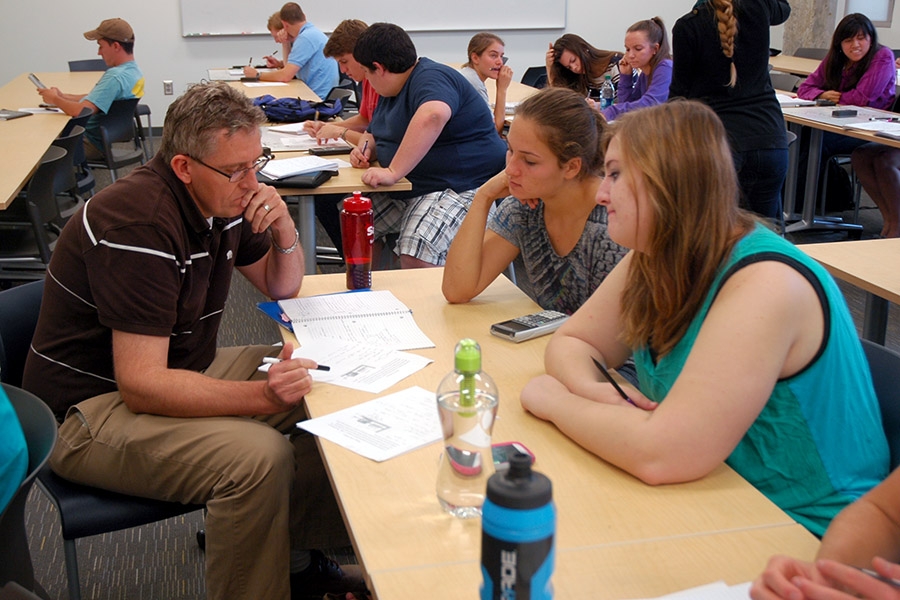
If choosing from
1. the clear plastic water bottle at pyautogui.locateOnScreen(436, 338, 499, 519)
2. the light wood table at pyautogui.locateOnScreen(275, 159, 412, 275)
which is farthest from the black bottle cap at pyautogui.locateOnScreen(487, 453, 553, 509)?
the light wood table at pyautogui.locateOnScreen(275, 159, 412, 275)

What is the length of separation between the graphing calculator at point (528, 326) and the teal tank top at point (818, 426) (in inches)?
22.1

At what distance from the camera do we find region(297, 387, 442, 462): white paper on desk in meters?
1.47

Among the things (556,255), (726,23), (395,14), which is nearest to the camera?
(556,255)

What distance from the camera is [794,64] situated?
24.5 ft

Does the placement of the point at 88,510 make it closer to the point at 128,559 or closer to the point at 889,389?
the point at 128,559

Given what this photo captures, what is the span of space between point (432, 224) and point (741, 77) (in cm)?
138

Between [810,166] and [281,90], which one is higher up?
[281,90]

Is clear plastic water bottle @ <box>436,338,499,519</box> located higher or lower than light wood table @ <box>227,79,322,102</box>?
lower

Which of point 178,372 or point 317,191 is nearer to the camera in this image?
point 178,372

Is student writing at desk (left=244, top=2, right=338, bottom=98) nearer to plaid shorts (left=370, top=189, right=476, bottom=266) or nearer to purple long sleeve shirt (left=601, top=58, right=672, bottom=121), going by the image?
purple long sleeve shirt (left=601, top=58, right=672, bottom=121)

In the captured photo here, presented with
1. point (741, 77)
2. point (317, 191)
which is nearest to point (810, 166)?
point (741, 77)

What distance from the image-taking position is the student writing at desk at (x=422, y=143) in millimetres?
3520

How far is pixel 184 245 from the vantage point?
1.87 meters

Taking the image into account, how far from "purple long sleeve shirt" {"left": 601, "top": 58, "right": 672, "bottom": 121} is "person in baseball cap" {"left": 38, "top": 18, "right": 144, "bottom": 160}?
3113 millimetres
